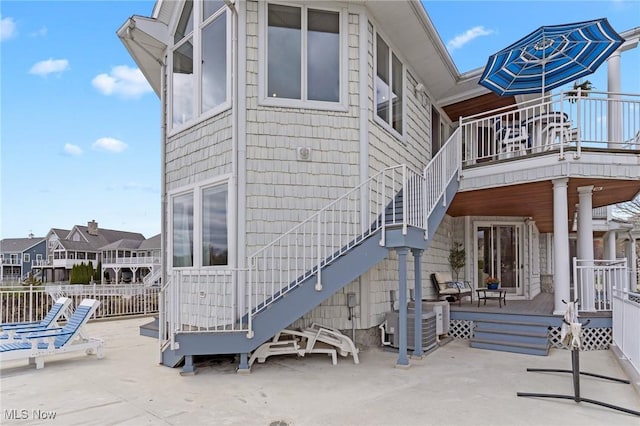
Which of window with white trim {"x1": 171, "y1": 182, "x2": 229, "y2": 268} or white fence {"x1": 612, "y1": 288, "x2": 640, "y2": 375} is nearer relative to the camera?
white fence {"x1": 612, "y1": 288, "x2": 640, "y2": 375}

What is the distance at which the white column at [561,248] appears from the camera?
22.6ft

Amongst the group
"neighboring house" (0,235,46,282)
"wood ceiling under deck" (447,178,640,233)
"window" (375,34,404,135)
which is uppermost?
"window" (375,34,404,135)

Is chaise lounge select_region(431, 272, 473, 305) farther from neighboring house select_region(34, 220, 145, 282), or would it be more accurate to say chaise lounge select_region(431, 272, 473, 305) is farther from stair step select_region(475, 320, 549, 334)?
neighboring house select_region(34, 220, 145, 282)

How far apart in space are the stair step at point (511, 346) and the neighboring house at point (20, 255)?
46.0 metres

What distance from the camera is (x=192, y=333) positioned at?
205 inches

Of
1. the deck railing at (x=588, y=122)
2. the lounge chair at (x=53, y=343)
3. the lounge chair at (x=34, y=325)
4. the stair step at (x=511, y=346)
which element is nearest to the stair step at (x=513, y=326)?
the stair step at (x=511, y=346)

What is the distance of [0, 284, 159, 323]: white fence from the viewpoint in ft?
34.0

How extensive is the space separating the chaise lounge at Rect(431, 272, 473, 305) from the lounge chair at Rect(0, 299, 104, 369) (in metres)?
6.79

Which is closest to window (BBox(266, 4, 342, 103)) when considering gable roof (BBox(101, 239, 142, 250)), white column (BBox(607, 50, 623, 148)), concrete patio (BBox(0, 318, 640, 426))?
concrete patio (BBox(0, 318, 640, 426))

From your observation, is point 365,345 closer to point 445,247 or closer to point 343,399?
point 343,399

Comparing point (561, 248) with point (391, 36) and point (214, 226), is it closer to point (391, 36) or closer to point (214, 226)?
point (391, 36)

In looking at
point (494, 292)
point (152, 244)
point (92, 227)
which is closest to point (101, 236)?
point (92, 227)

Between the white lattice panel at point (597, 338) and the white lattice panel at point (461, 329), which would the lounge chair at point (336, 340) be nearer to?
the white lattice panel at point (461, 329)

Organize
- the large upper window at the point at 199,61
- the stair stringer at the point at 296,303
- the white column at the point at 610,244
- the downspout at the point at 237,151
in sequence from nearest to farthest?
1. the stair stringer at the point at 296,303
2. the downspout at the point at 237,151
3. the large upper window at the point at 199,61
4. the white column at the point at 610,244
